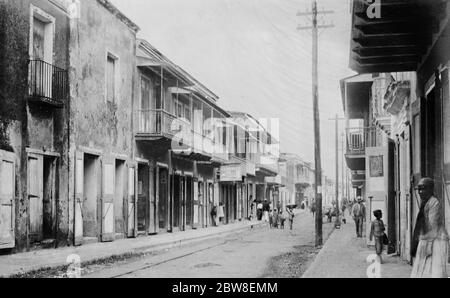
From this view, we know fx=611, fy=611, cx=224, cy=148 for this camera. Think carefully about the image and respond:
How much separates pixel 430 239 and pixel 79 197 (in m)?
11.0

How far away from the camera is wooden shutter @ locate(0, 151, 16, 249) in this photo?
12094 mm

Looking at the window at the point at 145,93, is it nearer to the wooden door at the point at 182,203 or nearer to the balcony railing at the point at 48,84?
the wooden door at the point at 182,203

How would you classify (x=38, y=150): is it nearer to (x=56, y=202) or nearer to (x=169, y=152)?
(x=56, y=202)

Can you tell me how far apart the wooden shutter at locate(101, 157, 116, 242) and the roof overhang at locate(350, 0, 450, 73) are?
29.9 feet

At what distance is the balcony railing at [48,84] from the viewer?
13430 millimetres

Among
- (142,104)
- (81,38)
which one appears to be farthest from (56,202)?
(142,104)

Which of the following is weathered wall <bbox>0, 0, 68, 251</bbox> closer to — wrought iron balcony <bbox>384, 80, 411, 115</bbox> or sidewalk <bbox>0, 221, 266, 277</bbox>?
sidewalk <bbox>0, 221, 266, 277</bbox>

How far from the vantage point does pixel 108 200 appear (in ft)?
56.7

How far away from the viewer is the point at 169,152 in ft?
76.0

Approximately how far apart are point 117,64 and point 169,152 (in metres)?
5.62

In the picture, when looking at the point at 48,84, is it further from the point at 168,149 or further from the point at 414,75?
the point at 168,149

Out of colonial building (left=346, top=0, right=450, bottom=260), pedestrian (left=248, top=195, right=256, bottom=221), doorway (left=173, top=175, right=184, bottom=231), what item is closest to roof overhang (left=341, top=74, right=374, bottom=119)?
doorway (left=173, top=175, right=184, bottom=231)

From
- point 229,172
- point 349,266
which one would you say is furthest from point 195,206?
point 349,266

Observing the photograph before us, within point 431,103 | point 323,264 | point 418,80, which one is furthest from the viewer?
point 323,264
